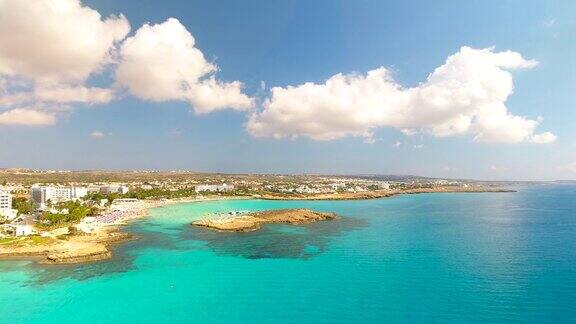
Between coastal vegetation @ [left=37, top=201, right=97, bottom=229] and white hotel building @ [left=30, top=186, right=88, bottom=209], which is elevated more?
white hotel building @ [left=30, top=186, right=88, bottom=209]

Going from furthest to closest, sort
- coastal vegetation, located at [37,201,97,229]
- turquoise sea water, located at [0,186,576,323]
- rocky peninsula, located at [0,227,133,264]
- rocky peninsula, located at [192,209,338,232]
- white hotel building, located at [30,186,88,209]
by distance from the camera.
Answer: white hotel building, located at [30,186,88,209] → rocky peninsula, located at [192,209,338,232] → coastal vegetation, located at [37,201,97,229] → rocky peninsula, located at [0,227,133,264] → turquoise sea water, located at [0,186,576,323]

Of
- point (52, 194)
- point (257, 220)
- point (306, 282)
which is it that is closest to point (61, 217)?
point (257, 220)

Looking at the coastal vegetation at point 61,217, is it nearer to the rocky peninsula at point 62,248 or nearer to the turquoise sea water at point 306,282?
the rocky peninsula at point 62,248

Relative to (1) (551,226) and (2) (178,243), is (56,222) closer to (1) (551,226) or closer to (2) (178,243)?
(2) (178,243)

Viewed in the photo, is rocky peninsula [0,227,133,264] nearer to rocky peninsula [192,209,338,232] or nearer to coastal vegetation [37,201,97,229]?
coastal vegetation [37,201,97,229]

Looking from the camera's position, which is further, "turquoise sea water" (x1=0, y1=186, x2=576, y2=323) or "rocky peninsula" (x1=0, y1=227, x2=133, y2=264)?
"rocky peninsula" (x1=0, y1=227, x2=133, y2=264)

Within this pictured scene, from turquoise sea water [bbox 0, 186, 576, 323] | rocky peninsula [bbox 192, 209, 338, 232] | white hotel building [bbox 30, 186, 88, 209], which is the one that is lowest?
turquoise sea water [bbox 0, 186, 576, 323]

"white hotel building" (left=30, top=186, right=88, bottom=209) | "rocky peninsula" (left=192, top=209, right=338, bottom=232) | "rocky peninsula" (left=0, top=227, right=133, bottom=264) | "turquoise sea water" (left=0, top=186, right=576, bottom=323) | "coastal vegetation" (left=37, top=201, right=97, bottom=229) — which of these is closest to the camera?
"turquoise sea water" (left=0, top=186, right=576, bottom=323)

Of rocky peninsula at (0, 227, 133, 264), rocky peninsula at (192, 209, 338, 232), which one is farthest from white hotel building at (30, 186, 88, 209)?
rocky peninsula at (0, 227, 133, 264)

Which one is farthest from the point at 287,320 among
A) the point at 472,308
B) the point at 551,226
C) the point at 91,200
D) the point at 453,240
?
the point at 91,200
